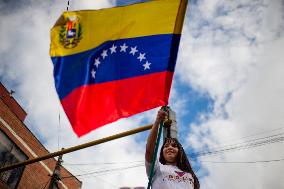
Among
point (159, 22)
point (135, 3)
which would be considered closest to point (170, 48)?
point (159, 22)

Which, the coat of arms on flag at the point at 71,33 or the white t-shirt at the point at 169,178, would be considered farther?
the coat of arms on flag at the point at 71,33

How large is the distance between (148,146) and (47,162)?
18.4 meters

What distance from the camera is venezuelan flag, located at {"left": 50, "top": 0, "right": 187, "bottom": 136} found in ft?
12.9

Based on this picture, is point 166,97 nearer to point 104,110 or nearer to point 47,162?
point 104,110

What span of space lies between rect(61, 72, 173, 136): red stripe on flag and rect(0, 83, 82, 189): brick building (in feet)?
40.4

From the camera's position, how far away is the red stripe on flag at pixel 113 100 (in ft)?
12.7

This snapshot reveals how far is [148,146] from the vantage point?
10.7 feet

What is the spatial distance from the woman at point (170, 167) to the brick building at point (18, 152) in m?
13.0

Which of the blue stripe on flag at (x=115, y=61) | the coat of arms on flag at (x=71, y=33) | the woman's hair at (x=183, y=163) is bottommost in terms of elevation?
the woman's hair at (x=183, y=163)

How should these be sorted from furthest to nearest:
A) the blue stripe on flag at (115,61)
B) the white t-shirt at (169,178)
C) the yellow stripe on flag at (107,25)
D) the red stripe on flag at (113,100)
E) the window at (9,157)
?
the window at (9,157)
the yellow stripe on flag at (107,25)
the blue stripe on flag at (115,61)
the red stripe on flag at (113,100)
the white t-shirt at (169,178)

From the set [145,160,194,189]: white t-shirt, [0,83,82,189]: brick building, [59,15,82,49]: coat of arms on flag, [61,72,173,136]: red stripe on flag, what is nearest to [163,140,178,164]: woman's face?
[145,160,194,189]: white t-shirt

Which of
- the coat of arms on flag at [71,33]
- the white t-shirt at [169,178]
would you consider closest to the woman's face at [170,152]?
the white t-shirt at [169,178]

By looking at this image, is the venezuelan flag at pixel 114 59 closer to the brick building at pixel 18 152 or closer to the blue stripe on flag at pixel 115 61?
the blue stripe on flag at pixel 115 61

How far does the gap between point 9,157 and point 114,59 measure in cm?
1444
